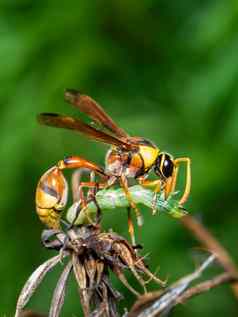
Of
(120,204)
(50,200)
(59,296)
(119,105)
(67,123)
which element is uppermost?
(119,105)

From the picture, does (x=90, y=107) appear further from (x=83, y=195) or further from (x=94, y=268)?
(x=94, y=268)

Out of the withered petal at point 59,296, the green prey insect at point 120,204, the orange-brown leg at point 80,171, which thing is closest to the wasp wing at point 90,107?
the orange-brown leg at point 80,171

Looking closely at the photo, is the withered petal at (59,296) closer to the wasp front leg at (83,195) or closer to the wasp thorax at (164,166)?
the wasp front leg at (83,195)

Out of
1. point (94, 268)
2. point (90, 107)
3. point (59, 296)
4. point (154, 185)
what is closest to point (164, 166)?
point (154, 185)

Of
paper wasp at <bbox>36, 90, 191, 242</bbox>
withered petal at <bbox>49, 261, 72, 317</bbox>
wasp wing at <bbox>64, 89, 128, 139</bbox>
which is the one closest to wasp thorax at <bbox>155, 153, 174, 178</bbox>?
paper wasp at <bbox>36, 90, 191, 242</bbox>

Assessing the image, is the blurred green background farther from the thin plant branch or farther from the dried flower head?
the thin plant branch

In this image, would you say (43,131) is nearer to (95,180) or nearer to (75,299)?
(75,299)

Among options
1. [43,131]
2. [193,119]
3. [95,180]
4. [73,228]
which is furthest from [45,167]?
[73,228]
